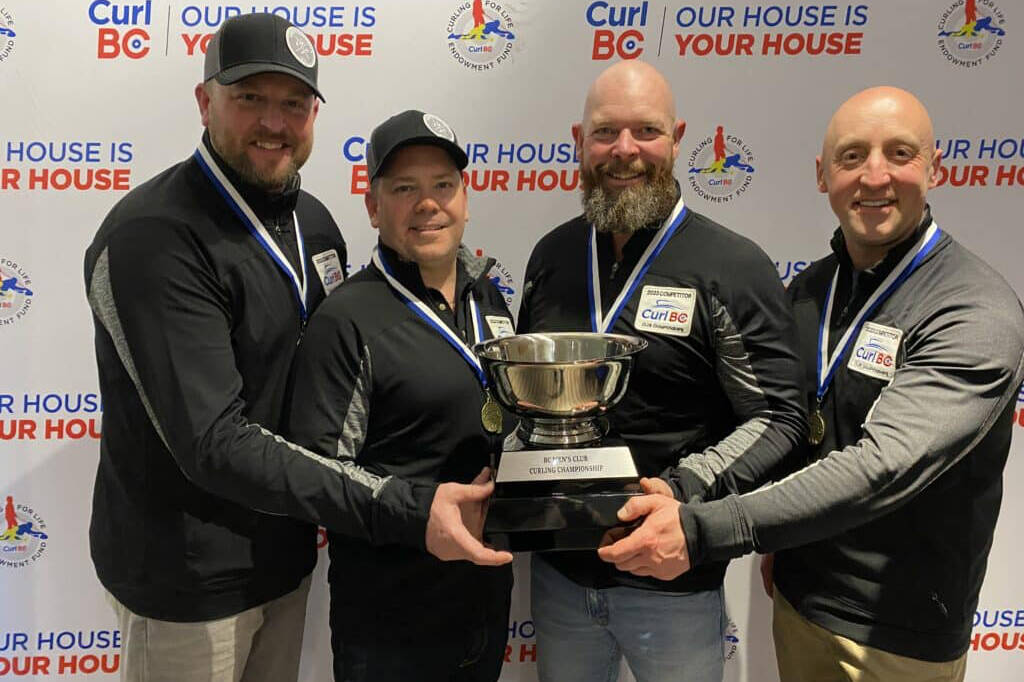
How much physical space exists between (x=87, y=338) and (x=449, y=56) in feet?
5.26

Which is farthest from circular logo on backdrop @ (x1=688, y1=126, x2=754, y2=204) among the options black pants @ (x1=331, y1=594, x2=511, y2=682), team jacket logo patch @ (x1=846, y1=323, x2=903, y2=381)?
black pants @ (x1=331, y1=594, x2=511, y2=682)

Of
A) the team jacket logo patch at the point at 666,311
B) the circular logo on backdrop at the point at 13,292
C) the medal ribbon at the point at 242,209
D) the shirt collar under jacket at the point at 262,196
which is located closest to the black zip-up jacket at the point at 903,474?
the team jacket logo patch at the point at 666,311

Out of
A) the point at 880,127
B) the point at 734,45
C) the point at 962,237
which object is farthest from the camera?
the point at 962,237

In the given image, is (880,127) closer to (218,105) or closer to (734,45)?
(734,45)

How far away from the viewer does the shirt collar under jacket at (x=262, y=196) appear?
77.7 inches

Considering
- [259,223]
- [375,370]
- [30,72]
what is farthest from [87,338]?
[375,370]

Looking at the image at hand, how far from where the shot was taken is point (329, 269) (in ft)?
7.14

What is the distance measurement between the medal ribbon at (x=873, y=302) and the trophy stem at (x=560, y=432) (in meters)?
0.67

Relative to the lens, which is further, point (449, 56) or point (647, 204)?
point (449, 56)

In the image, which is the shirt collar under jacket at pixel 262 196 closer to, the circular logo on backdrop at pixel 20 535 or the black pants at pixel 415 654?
the black pants at pixel 415 654

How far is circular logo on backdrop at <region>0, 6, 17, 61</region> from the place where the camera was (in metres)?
2.62

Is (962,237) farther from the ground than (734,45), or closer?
closer

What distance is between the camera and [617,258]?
2.25 m

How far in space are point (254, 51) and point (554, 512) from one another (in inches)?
51.3
